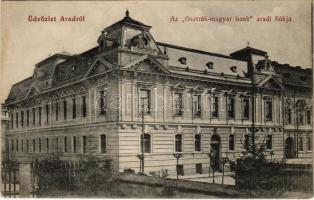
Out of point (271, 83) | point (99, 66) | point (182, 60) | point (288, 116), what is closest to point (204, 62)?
point (182, 60)

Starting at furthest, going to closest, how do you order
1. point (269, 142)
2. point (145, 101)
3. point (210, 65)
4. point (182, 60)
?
point (210, 65)
point (182, 60)
point (269, 142)
point (145, 101)

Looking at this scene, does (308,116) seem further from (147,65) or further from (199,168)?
(147,65)

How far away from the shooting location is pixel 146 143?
1230 centimetres

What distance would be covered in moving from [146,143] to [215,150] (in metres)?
2.38

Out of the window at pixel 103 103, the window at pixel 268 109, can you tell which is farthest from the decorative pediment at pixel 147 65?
the window at pixel 268 109

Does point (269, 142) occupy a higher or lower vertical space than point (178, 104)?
lower

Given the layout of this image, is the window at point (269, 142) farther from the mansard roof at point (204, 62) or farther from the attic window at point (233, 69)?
the attic window at point (233, 69)

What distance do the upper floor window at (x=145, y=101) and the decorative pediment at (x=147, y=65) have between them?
56cm

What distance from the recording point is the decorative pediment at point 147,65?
39.3ft

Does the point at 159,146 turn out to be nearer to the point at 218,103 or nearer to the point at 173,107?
the point at 173,107

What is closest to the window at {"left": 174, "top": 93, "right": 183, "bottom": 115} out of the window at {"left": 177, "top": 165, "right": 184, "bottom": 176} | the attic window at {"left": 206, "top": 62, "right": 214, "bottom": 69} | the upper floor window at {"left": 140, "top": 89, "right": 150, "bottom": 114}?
the upper floor window at {"left": 140, "top": 89, "right": 150, "bottom": 114}

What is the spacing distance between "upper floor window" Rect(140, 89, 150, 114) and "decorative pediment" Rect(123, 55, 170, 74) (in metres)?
0.56

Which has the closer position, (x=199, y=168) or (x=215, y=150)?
(x=199, y=168)

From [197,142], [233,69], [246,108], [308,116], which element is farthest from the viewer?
[246,108]
